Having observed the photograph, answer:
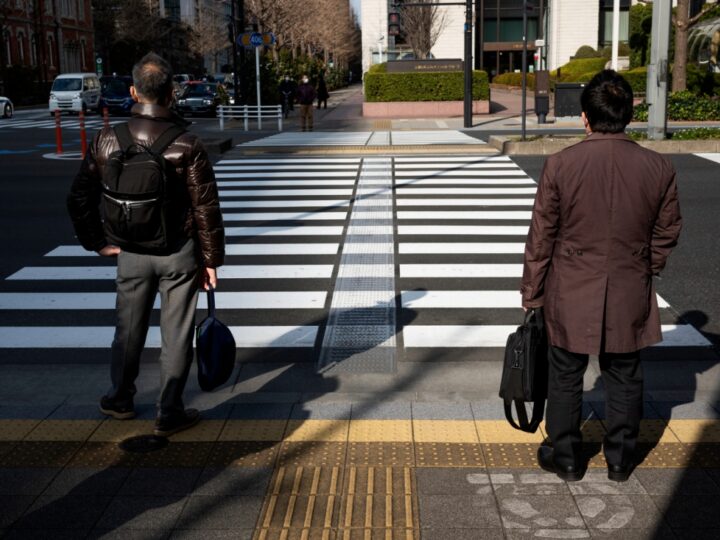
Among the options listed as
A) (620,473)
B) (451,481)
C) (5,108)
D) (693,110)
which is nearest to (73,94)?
(5,108)

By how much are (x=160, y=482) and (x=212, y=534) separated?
23.0 inches

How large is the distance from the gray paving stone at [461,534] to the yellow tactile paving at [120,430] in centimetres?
171

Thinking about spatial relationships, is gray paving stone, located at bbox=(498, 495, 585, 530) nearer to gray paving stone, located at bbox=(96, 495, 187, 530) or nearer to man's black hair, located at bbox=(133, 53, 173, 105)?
gray paving stone, located at bbox=(96, 495, 187, 530)

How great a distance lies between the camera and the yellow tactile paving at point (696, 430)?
4594 mm

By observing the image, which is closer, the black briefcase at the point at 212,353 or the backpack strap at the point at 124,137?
the backpack strap at the point at 124,137

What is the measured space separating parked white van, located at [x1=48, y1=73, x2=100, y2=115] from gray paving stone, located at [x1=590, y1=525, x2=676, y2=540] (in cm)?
3857

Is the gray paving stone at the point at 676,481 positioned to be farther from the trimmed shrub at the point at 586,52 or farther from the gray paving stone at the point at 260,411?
the trimmed shrub at the point at 586,52

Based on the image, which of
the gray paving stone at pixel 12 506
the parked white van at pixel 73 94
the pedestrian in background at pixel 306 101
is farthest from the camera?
the parked white van at pixel 73 94

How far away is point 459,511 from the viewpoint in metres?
3.85

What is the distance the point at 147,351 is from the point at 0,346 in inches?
41.9

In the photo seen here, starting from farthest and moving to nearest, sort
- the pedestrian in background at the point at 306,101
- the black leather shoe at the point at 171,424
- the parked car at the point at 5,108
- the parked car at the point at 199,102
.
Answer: the parked car at the point at 5,108, the parked car at the point at 199,102, the pedestrian in background at the point at 306,101, the black leather shoe at the point at 171,424

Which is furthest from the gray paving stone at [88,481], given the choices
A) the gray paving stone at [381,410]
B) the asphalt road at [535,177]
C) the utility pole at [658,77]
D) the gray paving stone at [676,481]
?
the utility pole at [658,77]

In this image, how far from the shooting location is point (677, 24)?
2820 centimetres

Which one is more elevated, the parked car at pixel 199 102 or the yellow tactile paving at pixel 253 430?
the parked car at pixel 199 102
